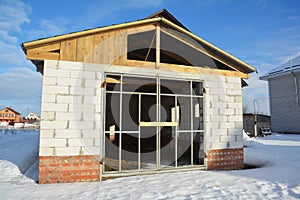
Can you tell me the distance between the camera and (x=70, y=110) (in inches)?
197

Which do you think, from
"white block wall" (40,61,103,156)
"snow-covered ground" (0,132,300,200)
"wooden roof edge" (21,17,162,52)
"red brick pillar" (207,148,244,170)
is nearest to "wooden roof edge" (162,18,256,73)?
"wooden roof edge" (21,17,162,52)

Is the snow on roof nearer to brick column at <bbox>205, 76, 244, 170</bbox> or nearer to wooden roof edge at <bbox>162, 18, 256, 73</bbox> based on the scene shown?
wooden roof edge at <bbox>162, 18, 256, 73</bbox>

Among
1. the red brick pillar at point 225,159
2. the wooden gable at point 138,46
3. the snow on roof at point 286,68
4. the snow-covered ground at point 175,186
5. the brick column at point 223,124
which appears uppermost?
the snow on roof at point 286,68

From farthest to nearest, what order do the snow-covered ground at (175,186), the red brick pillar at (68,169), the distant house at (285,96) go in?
the distant house at (285,96) → the red brick pillar at (68,169) → the snow-covered ground at (175,186)

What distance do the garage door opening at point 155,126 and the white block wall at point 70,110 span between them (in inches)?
39.6

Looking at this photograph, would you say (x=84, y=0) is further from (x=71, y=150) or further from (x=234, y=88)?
(x=234, y=88)

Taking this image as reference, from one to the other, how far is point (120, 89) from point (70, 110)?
1356 mm

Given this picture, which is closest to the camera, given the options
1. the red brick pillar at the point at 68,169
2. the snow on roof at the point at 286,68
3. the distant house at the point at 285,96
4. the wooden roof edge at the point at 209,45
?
the red brick pillar at the point at 68,169

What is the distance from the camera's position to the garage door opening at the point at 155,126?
673 centimetres

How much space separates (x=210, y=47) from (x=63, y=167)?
525 cm

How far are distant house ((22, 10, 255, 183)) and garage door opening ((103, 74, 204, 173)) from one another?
0.52 ft

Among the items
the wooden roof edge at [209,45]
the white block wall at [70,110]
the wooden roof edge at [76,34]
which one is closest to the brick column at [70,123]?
the white block wall at [70,110]

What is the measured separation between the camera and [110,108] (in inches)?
470

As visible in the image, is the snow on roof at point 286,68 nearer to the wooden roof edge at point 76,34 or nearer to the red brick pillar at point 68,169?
the wooden roof edge at point 76,34
